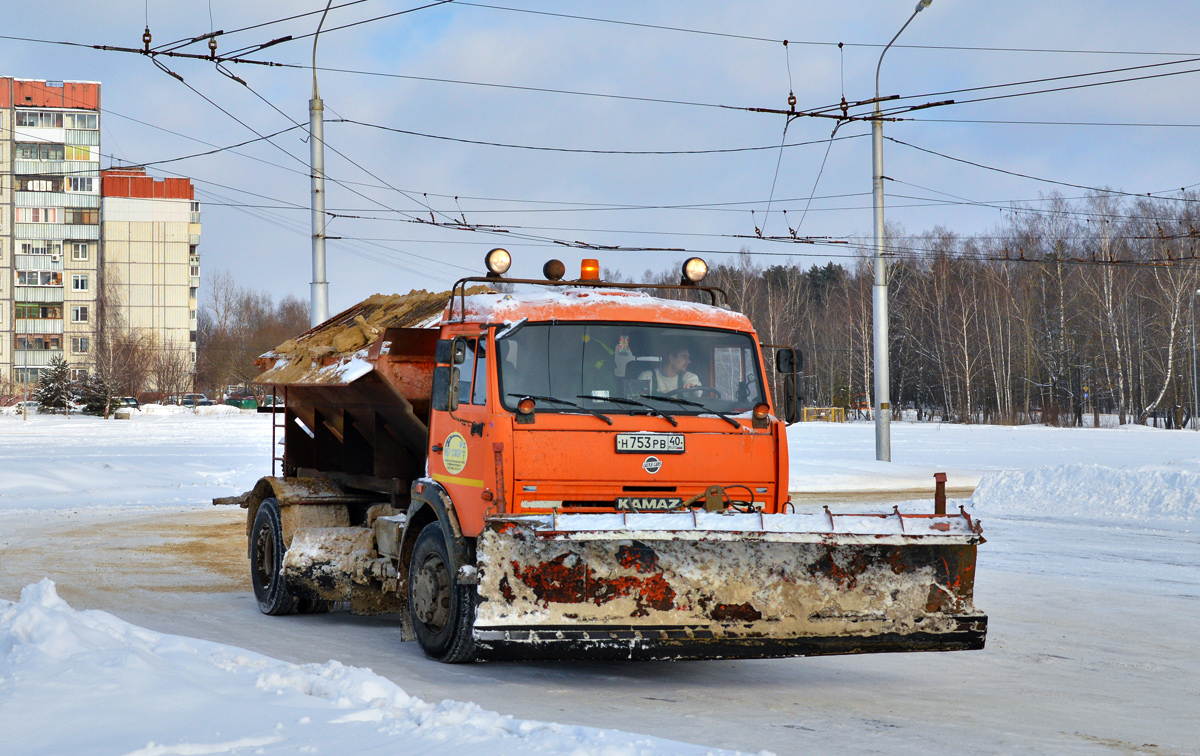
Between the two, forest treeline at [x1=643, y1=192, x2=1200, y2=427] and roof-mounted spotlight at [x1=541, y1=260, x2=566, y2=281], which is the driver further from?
forest treeline at [x1=643, y1=192, x2=1200, y2=427]

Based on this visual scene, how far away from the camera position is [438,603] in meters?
6.98

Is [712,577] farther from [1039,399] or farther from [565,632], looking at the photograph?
[1039,399]

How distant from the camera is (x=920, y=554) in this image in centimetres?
635

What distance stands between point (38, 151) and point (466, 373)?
93959 mm

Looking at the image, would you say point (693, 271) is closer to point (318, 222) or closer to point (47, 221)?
point (318, 222)

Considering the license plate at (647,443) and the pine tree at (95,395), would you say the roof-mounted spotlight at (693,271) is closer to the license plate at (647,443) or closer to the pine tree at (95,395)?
the license plate at (647,443)

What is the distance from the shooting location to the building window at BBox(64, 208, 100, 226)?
89.6 metres

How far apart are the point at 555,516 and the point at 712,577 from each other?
949 millimetres

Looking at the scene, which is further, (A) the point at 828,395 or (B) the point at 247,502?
(A) the point at 828,395

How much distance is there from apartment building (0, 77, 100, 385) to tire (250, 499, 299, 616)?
83.9 meters

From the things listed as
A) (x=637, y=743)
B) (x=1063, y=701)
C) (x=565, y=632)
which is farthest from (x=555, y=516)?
(x=1063, y=701)

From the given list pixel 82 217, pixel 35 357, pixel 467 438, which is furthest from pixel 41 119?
pixel 467 438

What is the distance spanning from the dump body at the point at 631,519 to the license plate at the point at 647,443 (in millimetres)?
11

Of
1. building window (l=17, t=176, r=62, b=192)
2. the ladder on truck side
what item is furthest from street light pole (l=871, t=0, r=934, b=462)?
building window (l=17, t=176, r=62, b=192)
